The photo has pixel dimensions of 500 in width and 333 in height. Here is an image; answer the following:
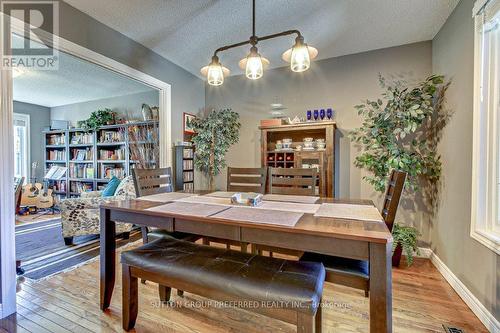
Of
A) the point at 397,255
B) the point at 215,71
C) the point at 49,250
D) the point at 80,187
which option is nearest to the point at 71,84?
the point at 80,187

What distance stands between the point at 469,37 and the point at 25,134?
7.84 m

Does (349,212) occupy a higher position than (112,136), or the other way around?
(112,136)

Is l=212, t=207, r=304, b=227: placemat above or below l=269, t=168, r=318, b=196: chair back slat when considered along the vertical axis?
below

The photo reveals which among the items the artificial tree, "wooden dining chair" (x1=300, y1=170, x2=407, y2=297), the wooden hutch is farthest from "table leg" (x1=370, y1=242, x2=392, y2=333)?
the wooden hutch

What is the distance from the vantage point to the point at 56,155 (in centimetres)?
557

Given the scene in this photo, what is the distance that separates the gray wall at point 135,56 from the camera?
2.12 metres

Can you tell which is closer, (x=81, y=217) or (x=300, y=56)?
(x=300, y=56)

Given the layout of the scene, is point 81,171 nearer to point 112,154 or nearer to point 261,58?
point 112,154

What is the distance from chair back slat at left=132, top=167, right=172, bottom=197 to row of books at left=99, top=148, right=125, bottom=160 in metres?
2.71

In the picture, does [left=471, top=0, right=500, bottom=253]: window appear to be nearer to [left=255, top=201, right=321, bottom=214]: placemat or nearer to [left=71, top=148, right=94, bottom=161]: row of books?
[left=255, top=201, right=321, bottom=214]: placemat

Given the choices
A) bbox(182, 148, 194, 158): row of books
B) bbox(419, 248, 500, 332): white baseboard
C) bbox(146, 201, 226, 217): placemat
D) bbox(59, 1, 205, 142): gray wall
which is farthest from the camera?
bbox(182, 148, 194, 158): row of books

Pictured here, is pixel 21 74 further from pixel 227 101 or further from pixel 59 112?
pixel 227 101

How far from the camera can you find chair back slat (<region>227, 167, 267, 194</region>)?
2302mm

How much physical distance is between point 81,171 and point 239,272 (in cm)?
541
